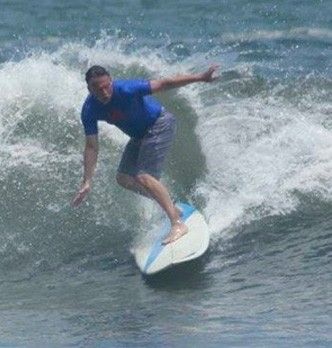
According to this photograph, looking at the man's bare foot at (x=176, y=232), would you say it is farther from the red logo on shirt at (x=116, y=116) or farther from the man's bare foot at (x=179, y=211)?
the red logo on shirt at (x=116, y=116)

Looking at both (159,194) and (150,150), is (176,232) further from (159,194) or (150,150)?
(150,150)

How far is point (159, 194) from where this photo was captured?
13.7m

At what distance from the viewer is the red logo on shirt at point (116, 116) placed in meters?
13.4

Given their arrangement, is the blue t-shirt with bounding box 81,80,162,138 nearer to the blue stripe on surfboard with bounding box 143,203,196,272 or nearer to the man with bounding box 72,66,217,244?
the man with bounding box 72,66,217,244

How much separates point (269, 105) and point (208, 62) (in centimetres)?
324

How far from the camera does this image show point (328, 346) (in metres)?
10.4

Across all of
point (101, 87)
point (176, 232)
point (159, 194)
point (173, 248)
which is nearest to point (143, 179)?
point (159, 194)

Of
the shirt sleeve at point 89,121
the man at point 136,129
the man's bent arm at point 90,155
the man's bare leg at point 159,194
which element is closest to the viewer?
the man at point 136,129

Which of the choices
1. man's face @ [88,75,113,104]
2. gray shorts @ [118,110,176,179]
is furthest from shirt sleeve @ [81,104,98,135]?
gray shorts @ [118,110,176,179]

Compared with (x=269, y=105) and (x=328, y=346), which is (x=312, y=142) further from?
(x=328, y=346)

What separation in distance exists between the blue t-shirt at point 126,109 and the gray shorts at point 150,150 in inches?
3.0

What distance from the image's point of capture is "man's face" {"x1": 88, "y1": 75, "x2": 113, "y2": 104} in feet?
42.7

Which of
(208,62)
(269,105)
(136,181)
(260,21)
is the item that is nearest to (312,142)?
(269,105)

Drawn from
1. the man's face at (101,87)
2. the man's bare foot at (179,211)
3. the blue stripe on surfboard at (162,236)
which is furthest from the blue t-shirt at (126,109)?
the blue stripe on surfboard at (162,236)
